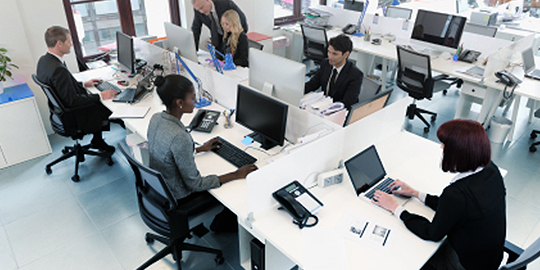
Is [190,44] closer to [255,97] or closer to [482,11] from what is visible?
[255,97]

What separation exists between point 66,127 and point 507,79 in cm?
423

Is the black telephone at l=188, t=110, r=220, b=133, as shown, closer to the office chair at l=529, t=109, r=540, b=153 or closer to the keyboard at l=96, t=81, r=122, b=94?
the keyboard at l=96, t=81, r=122, b=94

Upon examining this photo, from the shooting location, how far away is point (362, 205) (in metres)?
2.08

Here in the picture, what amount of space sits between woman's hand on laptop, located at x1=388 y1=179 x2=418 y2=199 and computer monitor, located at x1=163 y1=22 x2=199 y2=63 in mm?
2291

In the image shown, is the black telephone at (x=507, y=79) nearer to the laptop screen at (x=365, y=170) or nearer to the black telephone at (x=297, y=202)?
the laptop screen at (x=365, y=170)

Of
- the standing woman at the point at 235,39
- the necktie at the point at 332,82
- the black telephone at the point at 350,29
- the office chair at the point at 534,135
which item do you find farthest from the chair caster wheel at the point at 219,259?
the black telephone at the point at 350,29

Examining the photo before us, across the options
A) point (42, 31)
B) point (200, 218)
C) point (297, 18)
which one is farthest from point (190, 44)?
point (297, 18)

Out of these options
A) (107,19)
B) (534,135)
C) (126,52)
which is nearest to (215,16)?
(126,52)

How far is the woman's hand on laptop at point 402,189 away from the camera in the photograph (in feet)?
6.89

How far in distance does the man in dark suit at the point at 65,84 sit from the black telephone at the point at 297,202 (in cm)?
222

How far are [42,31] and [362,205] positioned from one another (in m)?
3.72

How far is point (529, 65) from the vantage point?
4.04m

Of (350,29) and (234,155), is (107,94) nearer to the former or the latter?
(234,155)

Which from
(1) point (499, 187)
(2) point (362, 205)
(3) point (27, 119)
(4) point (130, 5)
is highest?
(4) point (130, 5)
